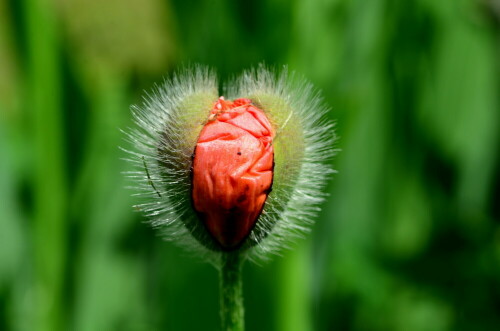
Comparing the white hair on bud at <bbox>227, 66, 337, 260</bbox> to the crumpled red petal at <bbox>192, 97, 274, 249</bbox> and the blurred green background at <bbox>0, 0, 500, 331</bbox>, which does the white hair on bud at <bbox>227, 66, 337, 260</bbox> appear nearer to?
the crumpled red petal at <bbox>192, 97, 274, 249</bbox>

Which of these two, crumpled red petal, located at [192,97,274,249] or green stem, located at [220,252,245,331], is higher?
crumpled red petal, located at [192,97,274,249]

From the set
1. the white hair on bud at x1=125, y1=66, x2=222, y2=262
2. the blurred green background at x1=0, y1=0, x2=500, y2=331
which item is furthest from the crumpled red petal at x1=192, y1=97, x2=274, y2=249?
the blurred green background at x1=0, y1=0, x2=500, y2=331

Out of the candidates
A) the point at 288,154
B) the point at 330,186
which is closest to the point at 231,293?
the point at 288,154

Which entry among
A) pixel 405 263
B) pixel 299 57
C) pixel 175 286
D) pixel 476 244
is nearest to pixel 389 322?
pixel 405 263

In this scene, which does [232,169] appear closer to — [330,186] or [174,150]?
[174,150]

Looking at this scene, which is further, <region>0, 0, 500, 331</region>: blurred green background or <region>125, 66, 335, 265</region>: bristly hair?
<region>0, 0, 500, 331</region>: blurred green background

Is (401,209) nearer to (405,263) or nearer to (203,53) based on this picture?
(405,263)
